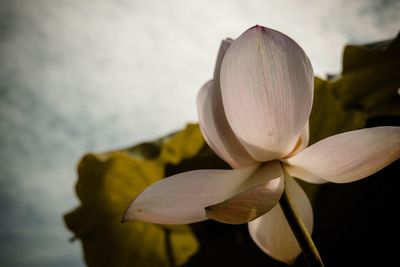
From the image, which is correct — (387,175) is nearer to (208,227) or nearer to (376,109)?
(376,109)

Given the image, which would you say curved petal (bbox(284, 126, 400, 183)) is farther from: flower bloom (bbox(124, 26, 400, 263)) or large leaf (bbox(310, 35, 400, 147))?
large leaf (bbox(310, 35, 400, 147))

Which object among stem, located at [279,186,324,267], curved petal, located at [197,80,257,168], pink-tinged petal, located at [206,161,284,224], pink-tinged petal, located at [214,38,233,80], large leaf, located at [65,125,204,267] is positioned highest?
pink-tinged petal, located at [214,38,233,80]

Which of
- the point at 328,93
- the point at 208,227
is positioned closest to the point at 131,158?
the point at 208,227

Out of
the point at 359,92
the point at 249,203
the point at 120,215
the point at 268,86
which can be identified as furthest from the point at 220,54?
the point at 120,215

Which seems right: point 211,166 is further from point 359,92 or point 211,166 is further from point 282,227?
point 282,227

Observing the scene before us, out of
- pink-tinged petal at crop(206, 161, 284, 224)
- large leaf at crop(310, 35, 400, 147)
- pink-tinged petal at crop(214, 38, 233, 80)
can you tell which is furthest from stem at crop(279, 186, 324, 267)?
large leaf at crop(310, 35, 400, 147)
